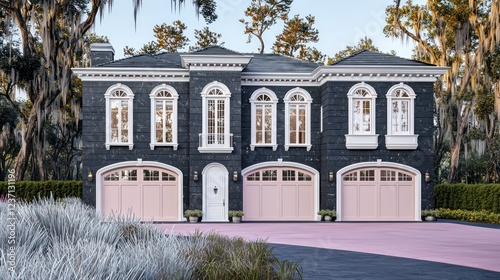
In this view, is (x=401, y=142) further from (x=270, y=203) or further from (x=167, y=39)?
(x=167, y=39)

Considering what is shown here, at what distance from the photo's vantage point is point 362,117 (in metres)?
26.8

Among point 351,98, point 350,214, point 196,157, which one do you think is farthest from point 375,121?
point 196,157

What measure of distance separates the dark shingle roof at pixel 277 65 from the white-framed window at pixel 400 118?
12.6 feet

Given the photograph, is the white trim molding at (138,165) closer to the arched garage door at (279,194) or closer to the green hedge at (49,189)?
the green hedge at (49,189)

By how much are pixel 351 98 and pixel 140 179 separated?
9270 mm

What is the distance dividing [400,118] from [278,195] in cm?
596

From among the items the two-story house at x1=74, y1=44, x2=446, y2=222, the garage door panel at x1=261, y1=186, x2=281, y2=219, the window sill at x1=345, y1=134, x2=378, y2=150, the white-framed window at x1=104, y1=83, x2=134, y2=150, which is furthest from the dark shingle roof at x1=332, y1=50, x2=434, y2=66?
the white-framed window at x1=104, y1=83, x2=134, y2=150

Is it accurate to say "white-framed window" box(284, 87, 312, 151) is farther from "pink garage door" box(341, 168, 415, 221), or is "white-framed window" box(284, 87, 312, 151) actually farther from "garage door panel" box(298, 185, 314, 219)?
"pink garage door" box(341, 168, 415, 221)

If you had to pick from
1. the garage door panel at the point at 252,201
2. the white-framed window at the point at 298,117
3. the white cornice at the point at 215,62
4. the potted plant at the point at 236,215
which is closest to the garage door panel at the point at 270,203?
the garage door panel at the point at 252,201

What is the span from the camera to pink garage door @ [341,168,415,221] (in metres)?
26.8

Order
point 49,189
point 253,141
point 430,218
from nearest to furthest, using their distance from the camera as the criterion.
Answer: point 430,218 → point 253,141 → point 49,189

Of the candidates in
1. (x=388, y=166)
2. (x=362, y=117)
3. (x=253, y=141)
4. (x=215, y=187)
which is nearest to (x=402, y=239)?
(x=388, y=166)

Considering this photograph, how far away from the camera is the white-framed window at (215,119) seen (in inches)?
1032

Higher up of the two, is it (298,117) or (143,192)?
(298,117)
